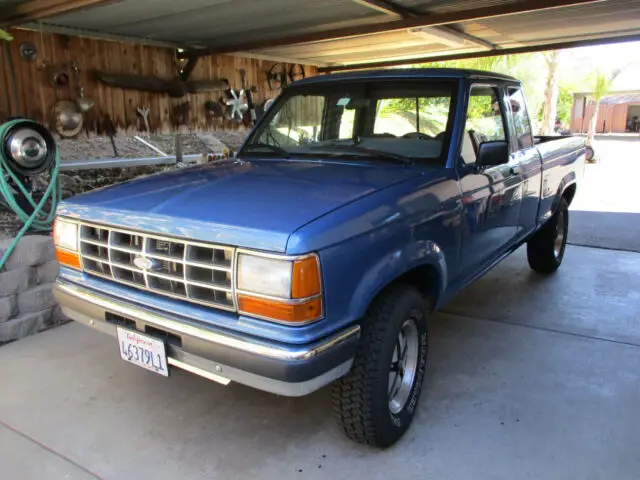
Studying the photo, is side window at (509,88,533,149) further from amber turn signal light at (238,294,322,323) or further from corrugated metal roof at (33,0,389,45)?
amber turn signal light at (238,294,322,323)

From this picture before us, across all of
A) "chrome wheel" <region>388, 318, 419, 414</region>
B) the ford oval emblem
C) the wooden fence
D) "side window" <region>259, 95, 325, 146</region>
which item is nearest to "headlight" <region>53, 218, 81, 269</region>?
the ford oval emblem

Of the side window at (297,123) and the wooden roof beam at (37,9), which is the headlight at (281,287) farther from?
the wooden roof beam at (37,9)

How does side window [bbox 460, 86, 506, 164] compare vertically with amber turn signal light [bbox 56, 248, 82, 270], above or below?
above

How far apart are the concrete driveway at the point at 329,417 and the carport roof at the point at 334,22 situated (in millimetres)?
2622

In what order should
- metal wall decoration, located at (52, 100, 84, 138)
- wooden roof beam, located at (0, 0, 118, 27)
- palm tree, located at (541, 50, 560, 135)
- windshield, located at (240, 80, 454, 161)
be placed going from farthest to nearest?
1. palm tree, located at (541, 50, 560, 135)
2. metal wall decoration, located at (52, 100, 84, 138)
3. wooden roof beam, located at (0, 0, 118, 27)
4. windshield, located at (240, 80, 454, 161)

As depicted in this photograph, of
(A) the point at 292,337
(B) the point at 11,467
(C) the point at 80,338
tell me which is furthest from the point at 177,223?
(C) the point at 80,338

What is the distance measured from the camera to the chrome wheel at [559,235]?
524cm

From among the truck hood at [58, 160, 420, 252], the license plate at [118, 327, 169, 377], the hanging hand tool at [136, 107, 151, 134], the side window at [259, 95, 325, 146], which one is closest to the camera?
the truck hood at [58, 160, 420, 252]

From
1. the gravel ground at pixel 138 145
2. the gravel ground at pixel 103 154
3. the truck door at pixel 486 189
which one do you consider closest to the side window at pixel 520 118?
the truck door at pixel 486 189

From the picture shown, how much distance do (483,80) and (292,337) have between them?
2.45 meters

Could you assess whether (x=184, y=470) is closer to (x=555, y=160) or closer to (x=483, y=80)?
(x=483, y=80)

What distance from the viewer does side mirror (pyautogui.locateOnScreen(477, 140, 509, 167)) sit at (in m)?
3.02

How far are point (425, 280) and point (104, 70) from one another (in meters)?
4.28

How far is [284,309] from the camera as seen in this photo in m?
2.00
